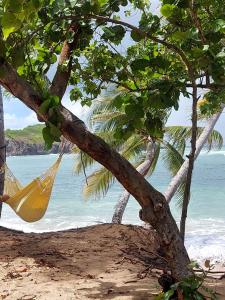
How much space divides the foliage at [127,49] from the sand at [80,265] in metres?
0.74

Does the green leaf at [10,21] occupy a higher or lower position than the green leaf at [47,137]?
higher

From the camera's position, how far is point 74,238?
4383mm

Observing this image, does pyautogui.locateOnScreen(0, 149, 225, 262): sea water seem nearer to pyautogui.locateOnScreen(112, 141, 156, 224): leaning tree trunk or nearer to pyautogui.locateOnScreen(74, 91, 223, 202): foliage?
pyautogui.locateOnScreen(74, 91, 223, 202): foliage

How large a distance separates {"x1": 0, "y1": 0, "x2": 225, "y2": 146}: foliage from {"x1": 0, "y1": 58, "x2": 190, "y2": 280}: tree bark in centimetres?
8

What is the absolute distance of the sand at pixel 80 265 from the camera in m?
2.73

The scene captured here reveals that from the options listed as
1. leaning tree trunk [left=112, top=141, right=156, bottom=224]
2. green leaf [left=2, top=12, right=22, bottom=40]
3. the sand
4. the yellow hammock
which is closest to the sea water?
leaning tree trunk [left=112, top=141, right=156, bottom=224]

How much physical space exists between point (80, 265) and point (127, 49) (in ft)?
5.54

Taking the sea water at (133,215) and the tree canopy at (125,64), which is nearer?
the tree canopy at (125,64)

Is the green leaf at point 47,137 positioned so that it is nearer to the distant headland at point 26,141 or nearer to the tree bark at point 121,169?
the tree bark at point 121,169

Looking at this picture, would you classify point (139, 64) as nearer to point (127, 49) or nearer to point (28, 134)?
point (127, 49)

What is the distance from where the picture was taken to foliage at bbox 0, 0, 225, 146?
1.55 meters

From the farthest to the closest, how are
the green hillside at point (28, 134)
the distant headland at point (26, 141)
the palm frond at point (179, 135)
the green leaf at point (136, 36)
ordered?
the green hillside at point (28, 134), the distant headland at point (26, 141), the palm frond at point (179, 135), the green leaf at point (136, 36)

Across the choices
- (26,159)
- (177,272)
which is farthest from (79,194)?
(26,159)

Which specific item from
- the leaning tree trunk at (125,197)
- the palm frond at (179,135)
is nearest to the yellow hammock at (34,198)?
the leaning tree trunk at (125,197)
